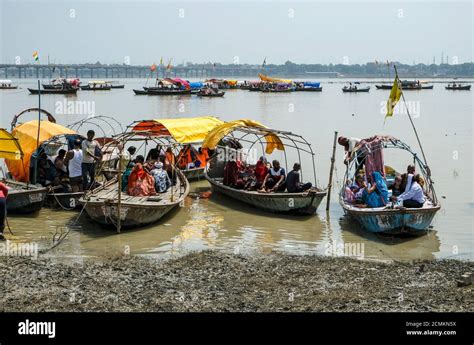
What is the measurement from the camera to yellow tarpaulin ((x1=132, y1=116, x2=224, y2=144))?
15883mm

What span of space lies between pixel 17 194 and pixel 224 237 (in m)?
4.64

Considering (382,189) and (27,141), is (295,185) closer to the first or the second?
(382,189)

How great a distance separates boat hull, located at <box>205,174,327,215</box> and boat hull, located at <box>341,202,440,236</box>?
1.66m

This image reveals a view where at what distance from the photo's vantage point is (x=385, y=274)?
921 centimetres

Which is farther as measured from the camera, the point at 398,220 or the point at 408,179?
the point at 408,179

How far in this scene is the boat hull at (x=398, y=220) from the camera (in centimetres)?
1158

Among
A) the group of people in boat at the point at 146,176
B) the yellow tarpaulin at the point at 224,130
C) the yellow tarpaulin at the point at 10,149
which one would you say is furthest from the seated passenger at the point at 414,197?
the yellow tarpaulin at the point at 10,149

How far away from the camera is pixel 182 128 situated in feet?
53.4

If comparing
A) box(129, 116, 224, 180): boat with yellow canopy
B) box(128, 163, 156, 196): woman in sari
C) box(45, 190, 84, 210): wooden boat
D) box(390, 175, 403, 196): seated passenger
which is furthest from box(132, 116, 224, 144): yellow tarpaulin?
box(390, 175, 403, 196): seated passenger

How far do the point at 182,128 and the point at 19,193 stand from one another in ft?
16.4

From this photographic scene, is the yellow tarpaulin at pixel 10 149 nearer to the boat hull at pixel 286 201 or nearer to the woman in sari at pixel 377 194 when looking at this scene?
the boat hull at pixel 286 201

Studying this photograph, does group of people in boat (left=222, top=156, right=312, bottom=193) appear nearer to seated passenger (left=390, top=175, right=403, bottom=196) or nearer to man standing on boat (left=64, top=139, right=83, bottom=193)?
seated passenger (left=390, top=175, right=403, bottom=196)

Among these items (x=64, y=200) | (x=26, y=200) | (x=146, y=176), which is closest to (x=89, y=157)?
(x=64, y=200)

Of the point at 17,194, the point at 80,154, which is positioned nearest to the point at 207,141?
the point at 80,154
